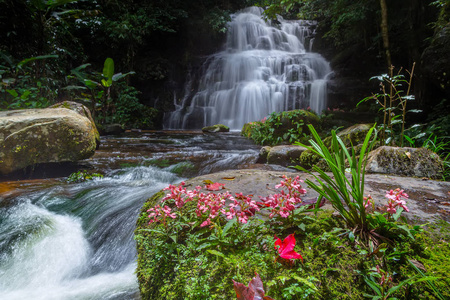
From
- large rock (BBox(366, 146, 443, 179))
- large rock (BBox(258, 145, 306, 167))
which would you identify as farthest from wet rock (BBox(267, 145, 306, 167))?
large rock (BBox(366, 146, 443, 179))

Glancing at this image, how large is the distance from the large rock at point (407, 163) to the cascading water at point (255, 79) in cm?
928

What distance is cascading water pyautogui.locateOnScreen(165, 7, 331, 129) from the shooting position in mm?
13266

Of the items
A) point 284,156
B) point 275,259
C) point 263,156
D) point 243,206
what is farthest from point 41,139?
point 284,156

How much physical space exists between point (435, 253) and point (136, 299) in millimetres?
1936

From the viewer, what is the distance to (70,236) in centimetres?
276

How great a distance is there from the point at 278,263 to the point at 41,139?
4.84 metres

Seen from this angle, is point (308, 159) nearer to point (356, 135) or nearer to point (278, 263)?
point (356, 135)

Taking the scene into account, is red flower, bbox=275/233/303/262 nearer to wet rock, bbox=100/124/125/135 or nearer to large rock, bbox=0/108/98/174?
large rock, bbox=0/108/98/174

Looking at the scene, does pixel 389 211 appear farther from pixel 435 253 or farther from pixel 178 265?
pixel 178 265

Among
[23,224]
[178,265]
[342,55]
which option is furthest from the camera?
[342,55]

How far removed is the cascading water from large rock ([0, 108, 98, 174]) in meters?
10.1

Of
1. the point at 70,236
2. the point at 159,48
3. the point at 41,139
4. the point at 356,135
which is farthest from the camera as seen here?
the point at 159,48

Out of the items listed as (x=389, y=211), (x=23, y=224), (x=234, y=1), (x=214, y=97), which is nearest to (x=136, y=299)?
(x=389, y=211)

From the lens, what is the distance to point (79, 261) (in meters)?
2.43
